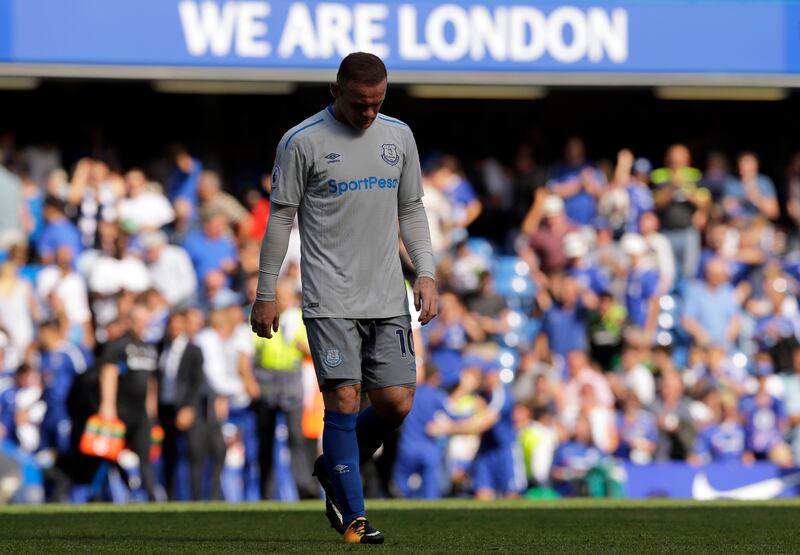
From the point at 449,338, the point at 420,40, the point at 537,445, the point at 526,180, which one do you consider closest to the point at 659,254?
the point at 526,180

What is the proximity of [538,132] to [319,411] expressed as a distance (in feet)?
18.1

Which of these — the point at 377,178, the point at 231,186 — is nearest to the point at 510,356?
the point at 231,186

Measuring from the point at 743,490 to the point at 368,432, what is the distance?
816 cm

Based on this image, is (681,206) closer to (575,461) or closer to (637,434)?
(637,434)

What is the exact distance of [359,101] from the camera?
639cm

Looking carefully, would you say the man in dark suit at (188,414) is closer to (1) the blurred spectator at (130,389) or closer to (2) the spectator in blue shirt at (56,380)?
(1) the blurred spectator at (130,389)

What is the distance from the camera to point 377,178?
6.58 meters

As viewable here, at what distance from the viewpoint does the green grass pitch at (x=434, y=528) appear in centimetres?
657

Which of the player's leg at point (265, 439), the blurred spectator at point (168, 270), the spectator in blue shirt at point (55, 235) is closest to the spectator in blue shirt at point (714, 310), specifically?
the player's leg at point (265, 439)

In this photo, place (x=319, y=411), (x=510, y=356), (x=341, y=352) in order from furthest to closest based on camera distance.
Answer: (x=510, y=356)
(x=319, y=411)
(x=341, y=352)

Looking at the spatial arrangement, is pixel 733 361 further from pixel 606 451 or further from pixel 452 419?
pixel 452 419

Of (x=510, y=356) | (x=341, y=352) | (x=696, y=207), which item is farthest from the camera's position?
(x=696, y=207)

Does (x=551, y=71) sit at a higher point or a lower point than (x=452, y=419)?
higher

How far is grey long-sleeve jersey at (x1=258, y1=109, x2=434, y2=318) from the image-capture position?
21.4 feet
